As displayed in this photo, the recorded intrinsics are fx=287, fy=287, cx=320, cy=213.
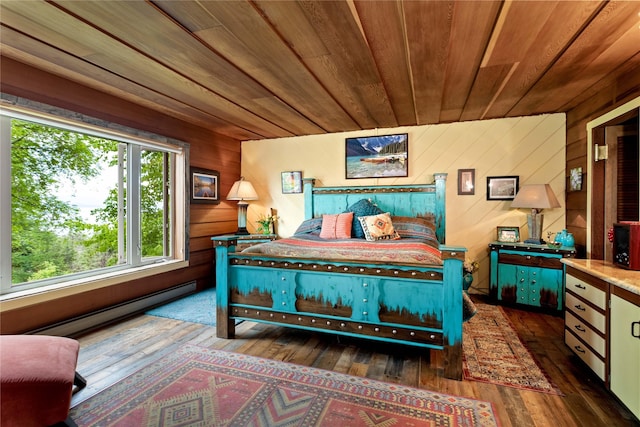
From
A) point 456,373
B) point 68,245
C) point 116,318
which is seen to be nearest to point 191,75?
point 68,245

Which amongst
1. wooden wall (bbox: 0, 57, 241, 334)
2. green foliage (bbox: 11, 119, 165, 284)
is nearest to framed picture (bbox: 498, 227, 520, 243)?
wooden wall (bbox: 0, 57, 241, 334)

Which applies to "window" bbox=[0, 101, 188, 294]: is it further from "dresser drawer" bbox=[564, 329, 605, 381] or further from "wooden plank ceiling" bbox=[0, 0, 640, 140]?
"dresser drawer" bbox=[564, 329, 605, 381]

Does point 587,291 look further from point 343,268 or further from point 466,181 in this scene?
point 466,181

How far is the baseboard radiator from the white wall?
2629mm

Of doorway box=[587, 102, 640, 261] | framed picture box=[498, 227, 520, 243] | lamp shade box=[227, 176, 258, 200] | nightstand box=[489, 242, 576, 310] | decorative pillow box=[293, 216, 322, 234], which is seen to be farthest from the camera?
lamp shade box=[227, 176, 258, 200]

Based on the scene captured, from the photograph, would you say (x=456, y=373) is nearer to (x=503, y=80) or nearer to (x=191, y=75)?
(x=503, y=80)

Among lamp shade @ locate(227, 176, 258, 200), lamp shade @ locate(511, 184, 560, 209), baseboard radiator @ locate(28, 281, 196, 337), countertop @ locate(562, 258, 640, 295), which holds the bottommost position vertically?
baseboard radiator @ locate(28, 281, 196, 337)

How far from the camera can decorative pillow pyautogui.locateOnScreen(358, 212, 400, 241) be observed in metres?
3.38

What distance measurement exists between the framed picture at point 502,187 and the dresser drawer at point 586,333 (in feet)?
6.14

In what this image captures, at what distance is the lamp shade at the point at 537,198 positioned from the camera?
329cm

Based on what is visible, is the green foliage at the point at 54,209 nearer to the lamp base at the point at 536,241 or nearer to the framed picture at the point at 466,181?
the framed picture at the point at 466,181

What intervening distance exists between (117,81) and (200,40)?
4.13 feet

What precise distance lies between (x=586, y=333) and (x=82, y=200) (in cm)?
454

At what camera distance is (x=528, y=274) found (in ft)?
10.8
